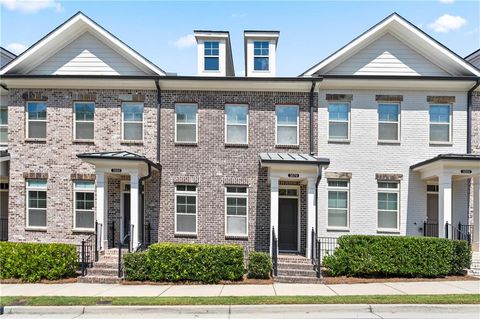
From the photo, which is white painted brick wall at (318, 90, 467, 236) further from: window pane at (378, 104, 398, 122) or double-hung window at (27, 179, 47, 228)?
double-hung window at (27, 179, 47, 228)

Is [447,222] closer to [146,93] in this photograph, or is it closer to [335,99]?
[335,99]

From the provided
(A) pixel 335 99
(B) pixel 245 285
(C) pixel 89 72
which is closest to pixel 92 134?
(C) pixel 89 72

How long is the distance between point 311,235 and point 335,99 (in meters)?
5.58

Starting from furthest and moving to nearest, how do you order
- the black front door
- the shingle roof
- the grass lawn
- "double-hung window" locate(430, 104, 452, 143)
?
"double-hung window" locate(430, 104, 452, 143) → the black front door → the shingle roof → the grass lawn

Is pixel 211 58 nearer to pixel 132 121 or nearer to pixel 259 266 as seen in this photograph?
pixel 132 121

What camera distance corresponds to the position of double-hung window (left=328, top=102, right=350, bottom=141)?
49.3 ft

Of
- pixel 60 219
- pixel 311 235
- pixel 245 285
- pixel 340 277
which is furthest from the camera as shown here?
pixel 60 219

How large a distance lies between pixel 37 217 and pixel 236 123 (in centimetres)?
874

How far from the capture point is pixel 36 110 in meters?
15.1

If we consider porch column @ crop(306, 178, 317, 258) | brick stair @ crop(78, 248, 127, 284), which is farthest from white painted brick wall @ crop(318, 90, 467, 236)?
brick stair @ crop(78, 248, 127, 284)

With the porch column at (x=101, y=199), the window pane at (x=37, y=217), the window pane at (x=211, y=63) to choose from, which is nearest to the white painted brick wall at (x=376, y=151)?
the window pane at (x=211, y=63)

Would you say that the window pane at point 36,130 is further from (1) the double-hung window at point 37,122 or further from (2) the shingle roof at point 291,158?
(2) the shingle roof at point 291,158

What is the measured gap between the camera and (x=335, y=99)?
1498cm

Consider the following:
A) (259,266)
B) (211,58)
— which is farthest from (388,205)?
(211,58)
